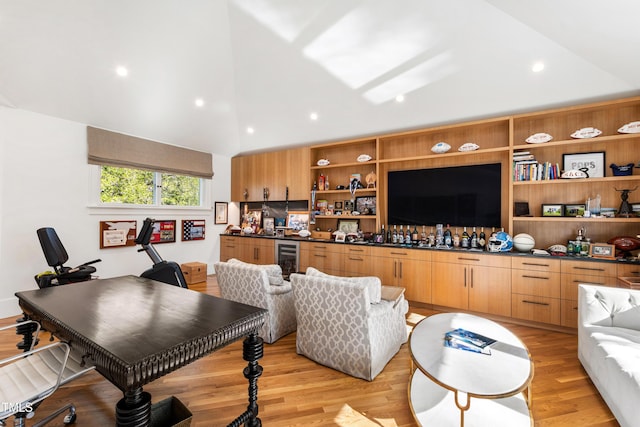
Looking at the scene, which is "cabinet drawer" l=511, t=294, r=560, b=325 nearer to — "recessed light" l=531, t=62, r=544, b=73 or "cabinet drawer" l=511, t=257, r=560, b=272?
"cabinet drawer" l=511, t=257, r=560, b=272

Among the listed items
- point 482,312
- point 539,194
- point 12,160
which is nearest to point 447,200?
point 539,194

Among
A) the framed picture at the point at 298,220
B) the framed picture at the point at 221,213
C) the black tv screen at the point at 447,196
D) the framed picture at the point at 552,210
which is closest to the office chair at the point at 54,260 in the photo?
the framed picture at the point at 221,213

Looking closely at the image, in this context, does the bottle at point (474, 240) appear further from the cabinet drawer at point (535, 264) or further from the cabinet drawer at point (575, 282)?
the cabinet drawer at point (575, 282)

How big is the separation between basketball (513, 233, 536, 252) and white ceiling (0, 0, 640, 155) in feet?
5.39

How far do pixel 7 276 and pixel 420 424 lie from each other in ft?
16.1

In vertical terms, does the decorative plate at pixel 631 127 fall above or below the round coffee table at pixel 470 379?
above

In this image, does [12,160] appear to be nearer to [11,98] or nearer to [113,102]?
[11,98]

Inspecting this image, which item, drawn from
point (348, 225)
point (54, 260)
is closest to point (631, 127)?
point (348, 225)

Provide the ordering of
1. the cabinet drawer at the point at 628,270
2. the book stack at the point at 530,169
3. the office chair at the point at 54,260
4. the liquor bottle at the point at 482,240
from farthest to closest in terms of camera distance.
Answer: the liquor bottle at the point at 482,240, the book stack at the point at 530,169, the office chair at the point at 54,260, the cabinet drawer at the point at 628,270

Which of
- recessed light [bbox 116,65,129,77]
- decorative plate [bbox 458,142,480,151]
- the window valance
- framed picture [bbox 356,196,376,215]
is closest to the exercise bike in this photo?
the window valance

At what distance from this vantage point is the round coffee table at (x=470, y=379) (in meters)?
1.41

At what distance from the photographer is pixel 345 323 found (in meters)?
2.15

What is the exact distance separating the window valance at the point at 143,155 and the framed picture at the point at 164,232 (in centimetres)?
95

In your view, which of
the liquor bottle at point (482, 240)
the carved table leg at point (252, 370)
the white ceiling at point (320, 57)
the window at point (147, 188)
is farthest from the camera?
the window at point (147, 188)
